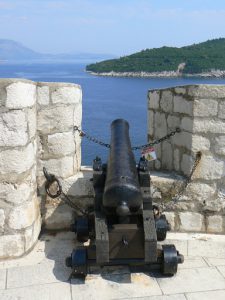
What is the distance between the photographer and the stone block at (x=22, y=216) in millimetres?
3580

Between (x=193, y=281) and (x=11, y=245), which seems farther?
(x=11, y=245)

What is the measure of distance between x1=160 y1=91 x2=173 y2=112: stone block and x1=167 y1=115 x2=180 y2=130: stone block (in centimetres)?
8

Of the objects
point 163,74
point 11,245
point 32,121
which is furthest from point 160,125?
point 163,74

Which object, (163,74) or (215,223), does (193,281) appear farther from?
(163,74)

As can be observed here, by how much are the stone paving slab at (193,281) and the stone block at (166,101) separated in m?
1.63

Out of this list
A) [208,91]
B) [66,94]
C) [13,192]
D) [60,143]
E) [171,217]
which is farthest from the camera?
[171,217]

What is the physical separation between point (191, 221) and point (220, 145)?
78 centimetres

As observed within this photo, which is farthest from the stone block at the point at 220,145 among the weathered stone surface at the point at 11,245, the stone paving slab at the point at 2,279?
the stone paving slab at the point at 2,279

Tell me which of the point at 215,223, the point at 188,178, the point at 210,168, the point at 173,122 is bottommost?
Result: the point at 215,223

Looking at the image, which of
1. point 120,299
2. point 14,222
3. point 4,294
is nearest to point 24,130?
point 14,222

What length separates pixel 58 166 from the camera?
163 inches

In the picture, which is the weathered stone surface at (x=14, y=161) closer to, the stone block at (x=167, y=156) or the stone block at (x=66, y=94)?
the stone block at (x=66, y=94)

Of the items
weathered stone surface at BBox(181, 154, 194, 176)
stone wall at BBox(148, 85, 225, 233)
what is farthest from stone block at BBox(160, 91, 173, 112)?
weathered stone surface at BBox(181, 154, 194, 176)

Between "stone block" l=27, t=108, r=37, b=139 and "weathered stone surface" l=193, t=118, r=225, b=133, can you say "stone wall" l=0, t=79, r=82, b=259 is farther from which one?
"weathered stone surface" l=193, t=118, r=225, b=133
